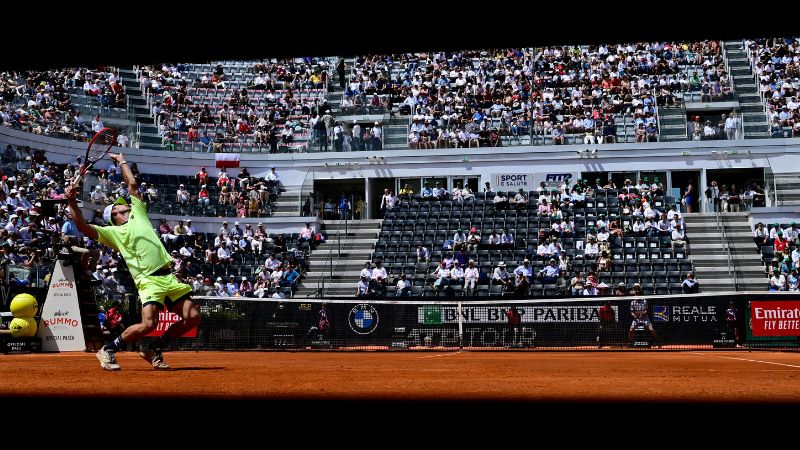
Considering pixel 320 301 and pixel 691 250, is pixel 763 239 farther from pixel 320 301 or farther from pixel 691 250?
pixel 320 301

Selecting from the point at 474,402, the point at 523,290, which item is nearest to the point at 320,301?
the point at 523,290

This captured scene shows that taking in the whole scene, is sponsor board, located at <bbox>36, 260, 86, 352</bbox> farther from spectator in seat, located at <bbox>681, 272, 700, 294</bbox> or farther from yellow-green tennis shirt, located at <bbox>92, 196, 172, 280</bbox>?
spectator in seat, located at <bbox>681, 272, 700, 294</bbox>

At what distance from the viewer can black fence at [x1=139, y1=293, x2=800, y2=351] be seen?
27250mm

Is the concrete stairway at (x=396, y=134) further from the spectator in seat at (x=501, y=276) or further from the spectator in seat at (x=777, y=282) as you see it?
the spectator in seat at (x=777, y=282)

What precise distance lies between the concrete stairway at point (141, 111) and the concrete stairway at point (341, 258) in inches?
344

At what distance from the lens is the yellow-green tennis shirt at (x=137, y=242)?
12523 mm

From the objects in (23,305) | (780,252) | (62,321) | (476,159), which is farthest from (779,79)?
(23,305)

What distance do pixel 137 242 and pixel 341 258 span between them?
93.0 feet

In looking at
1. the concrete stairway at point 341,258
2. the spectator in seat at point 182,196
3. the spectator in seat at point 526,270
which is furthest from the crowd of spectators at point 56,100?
the spectator in seat at point 526,270

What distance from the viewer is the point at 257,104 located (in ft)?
159

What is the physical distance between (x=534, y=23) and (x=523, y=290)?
2716cm

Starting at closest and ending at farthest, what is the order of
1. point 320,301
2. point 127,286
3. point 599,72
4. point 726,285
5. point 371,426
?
point 371,426 → point 320,301 → point 127,286 → point 726,285 → point 599,72

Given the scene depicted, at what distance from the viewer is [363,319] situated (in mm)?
27812

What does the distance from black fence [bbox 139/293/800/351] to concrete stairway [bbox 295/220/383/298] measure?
10.3m
